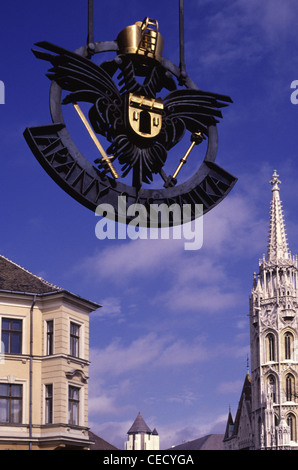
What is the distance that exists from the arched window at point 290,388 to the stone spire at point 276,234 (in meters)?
15.7

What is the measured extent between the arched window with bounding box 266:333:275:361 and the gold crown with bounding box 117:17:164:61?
4150 inches

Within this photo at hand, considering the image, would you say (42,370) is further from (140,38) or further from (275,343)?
(275,343)

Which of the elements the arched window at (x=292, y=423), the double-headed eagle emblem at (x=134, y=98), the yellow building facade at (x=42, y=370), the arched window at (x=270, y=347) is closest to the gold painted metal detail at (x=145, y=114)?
the double-headed eagle emblem at (x=134, y=98)

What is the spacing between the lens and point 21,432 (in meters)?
30.5

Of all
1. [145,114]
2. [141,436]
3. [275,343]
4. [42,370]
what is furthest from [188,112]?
[141,436]

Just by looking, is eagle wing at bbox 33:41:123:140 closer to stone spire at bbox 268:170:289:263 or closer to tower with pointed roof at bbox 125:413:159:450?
stone spire at bbox 268:170:289:263

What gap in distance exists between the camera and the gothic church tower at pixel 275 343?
105500mm

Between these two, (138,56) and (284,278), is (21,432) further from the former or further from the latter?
(284,278)

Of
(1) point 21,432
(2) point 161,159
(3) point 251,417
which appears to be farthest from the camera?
(3) point 251,417

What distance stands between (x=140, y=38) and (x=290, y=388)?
105 m

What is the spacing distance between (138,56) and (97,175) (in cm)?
92

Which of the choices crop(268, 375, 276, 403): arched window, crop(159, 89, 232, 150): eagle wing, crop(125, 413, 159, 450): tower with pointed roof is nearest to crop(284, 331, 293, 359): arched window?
crop(268, 375, 276, 403): arched window

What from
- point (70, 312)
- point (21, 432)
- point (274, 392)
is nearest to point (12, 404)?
point (21, 432)

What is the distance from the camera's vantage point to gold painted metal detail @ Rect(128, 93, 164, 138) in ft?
18.4
